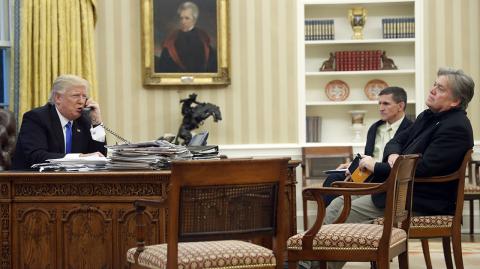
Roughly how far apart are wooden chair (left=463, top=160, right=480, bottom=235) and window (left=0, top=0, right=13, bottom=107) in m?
4.42

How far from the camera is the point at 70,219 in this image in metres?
4.23

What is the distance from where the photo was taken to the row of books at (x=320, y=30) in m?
8.45

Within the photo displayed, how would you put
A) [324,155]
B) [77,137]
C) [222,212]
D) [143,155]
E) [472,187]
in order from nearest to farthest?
[222,212]
[143,155]
[77,137]
[472,187]
[324,155]

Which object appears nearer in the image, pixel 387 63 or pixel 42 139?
pixel 42 139

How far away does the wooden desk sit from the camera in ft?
13.8

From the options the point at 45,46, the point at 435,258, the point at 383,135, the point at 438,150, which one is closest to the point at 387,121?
the point at 383,135

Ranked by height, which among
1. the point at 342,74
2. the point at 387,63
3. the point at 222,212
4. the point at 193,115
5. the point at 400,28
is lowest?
the point at 222,212

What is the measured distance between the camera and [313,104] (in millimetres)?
8438

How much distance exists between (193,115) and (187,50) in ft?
2.49

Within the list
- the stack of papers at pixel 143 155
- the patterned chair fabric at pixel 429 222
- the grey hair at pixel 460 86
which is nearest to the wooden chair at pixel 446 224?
the patterned chair fabric at pixel 429 222

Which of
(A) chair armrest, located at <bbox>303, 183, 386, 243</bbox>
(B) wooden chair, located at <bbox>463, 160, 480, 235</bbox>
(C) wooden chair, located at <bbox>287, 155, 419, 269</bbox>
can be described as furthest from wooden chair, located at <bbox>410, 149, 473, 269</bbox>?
(B) wooden chair, located at <bbox>463, 160, 480, 235</bbox>

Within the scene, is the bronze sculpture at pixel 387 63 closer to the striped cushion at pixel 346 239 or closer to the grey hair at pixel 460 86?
the grey hair at pixel 460 86

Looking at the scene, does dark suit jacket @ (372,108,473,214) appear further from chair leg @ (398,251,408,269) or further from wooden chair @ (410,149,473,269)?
chair leg @ (398,251,408,269)

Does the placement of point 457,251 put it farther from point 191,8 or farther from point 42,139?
point 191,8
